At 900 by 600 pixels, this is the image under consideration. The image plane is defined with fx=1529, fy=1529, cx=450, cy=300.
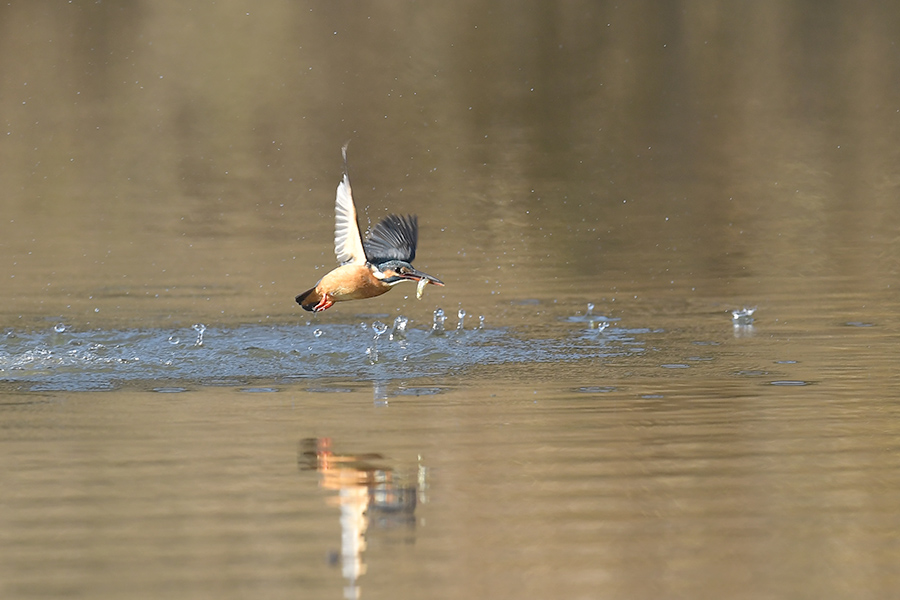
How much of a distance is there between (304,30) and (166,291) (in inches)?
710

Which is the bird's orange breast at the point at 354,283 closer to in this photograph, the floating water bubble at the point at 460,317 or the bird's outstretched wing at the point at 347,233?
the bird's outstretched wing at the point at 347,233

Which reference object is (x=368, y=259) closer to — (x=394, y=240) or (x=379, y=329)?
(x=394, y=240)

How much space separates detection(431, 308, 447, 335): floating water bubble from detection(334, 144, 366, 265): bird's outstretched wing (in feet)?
4.15

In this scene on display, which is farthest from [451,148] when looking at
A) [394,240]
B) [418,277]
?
[418,277]

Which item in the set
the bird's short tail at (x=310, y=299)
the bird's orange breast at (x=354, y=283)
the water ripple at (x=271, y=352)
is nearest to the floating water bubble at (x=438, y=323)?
the water ripple at (x=271, y=352)

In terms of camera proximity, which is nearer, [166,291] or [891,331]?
[891,331]

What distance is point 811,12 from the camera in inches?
1282

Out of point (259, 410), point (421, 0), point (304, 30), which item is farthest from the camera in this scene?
point (421, 0)

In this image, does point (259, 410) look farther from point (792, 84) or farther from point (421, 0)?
point (421, 0)

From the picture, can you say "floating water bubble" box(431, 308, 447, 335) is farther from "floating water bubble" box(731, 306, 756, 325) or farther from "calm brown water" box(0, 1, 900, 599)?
"floating water bubble" box(731, 306, 756, 325)

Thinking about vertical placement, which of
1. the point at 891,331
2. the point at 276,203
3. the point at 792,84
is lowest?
the point at 891,331

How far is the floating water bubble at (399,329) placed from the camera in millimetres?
9684

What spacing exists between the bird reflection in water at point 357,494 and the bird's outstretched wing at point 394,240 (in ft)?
6.08

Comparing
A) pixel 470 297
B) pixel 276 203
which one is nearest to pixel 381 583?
pixel 470 297
